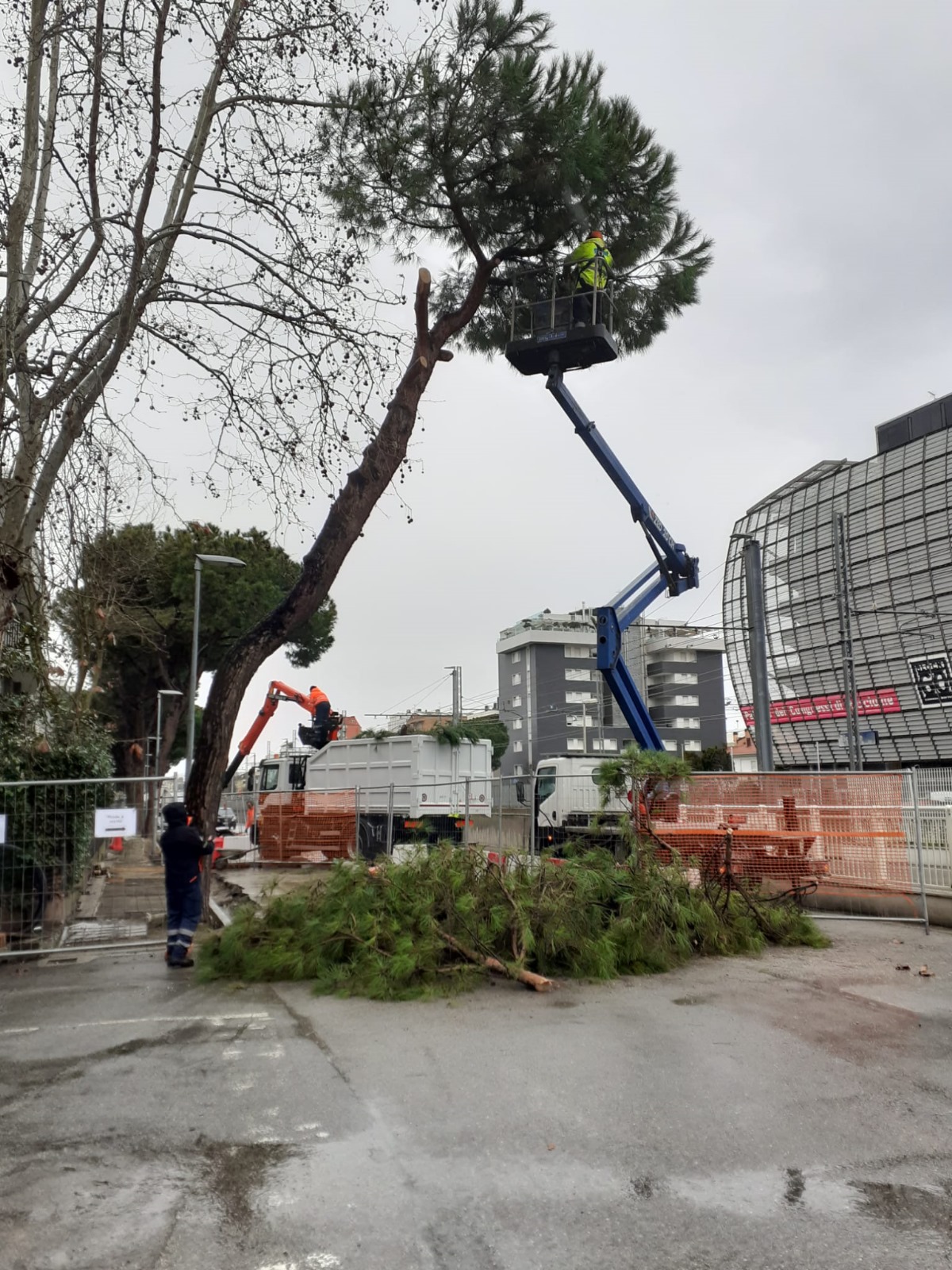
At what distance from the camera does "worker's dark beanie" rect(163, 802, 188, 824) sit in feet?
31.9

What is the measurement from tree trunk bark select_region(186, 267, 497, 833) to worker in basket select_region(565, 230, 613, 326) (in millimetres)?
2639

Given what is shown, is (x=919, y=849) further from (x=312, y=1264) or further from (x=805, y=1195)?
(x=312, y=1264)

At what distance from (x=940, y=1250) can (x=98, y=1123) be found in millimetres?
3724

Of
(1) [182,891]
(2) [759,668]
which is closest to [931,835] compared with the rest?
(2) [759,668]

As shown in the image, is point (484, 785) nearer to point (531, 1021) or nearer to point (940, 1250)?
point (531, 1021)

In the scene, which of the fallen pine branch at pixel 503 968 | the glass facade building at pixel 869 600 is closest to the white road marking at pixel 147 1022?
the fallen pine branch at pixel 503 968

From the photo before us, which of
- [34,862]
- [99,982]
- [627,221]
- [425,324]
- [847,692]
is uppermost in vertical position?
[627,221]

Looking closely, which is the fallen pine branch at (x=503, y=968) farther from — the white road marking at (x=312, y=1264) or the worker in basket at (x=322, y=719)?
the worker in basket at (x=322, y=719)

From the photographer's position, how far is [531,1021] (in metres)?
7.04

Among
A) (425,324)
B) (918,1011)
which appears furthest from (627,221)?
(918,1011)

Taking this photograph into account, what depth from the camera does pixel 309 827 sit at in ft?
72.1

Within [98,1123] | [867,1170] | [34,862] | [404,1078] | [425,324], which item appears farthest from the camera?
[425,324]

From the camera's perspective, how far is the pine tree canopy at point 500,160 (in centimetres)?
1019

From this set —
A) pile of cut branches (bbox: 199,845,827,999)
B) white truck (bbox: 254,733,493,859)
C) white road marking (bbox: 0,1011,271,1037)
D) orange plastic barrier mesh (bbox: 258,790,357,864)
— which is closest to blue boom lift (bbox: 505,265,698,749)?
white truck (bbox: 254,733,493,859)
